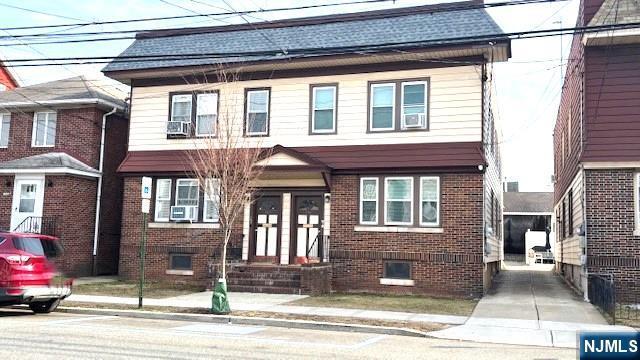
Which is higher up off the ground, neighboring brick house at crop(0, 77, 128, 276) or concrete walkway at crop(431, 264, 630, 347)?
neighboring brick house at crop(0, 77, 128, 276)

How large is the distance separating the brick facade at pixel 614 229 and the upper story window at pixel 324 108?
7893 millimetres

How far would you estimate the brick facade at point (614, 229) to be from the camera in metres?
16.8

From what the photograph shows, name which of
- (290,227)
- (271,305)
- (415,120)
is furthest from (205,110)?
(271,305)

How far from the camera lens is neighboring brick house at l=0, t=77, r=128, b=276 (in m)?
22.7

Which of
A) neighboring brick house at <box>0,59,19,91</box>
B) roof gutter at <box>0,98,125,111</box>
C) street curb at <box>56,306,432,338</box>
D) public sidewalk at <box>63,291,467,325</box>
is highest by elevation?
neighboring brick house at <box>0,59,19,91</box>

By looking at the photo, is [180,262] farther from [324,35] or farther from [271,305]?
[324,35]

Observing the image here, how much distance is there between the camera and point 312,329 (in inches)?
507

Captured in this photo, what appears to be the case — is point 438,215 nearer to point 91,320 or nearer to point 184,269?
point 184,269

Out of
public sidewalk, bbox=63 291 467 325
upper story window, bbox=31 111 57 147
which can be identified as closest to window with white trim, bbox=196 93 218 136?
public sidewalk, bbox=63 291 467 325

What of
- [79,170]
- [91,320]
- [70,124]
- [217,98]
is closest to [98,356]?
[91,320]

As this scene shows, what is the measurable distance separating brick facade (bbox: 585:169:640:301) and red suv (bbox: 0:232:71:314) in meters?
13.5

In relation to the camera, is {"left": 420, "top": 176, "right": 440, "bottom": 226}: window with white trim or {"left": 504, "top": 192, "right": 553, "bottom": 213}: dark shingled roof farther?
{"left": 504, "top": 192, "right": 553, "bottom": 213}: dark shingled roof

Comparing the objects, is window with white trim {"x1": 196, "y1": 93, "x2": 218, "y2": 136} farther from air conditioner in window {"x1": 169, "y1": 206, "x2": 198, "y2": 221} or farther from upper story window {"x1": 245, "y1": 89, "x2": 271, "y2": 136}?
air conditioner in window {"x1": 169, "y1": 206, "x2": 198, "y2": 221}

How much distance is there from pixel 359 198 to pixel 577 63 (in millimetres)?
7940
